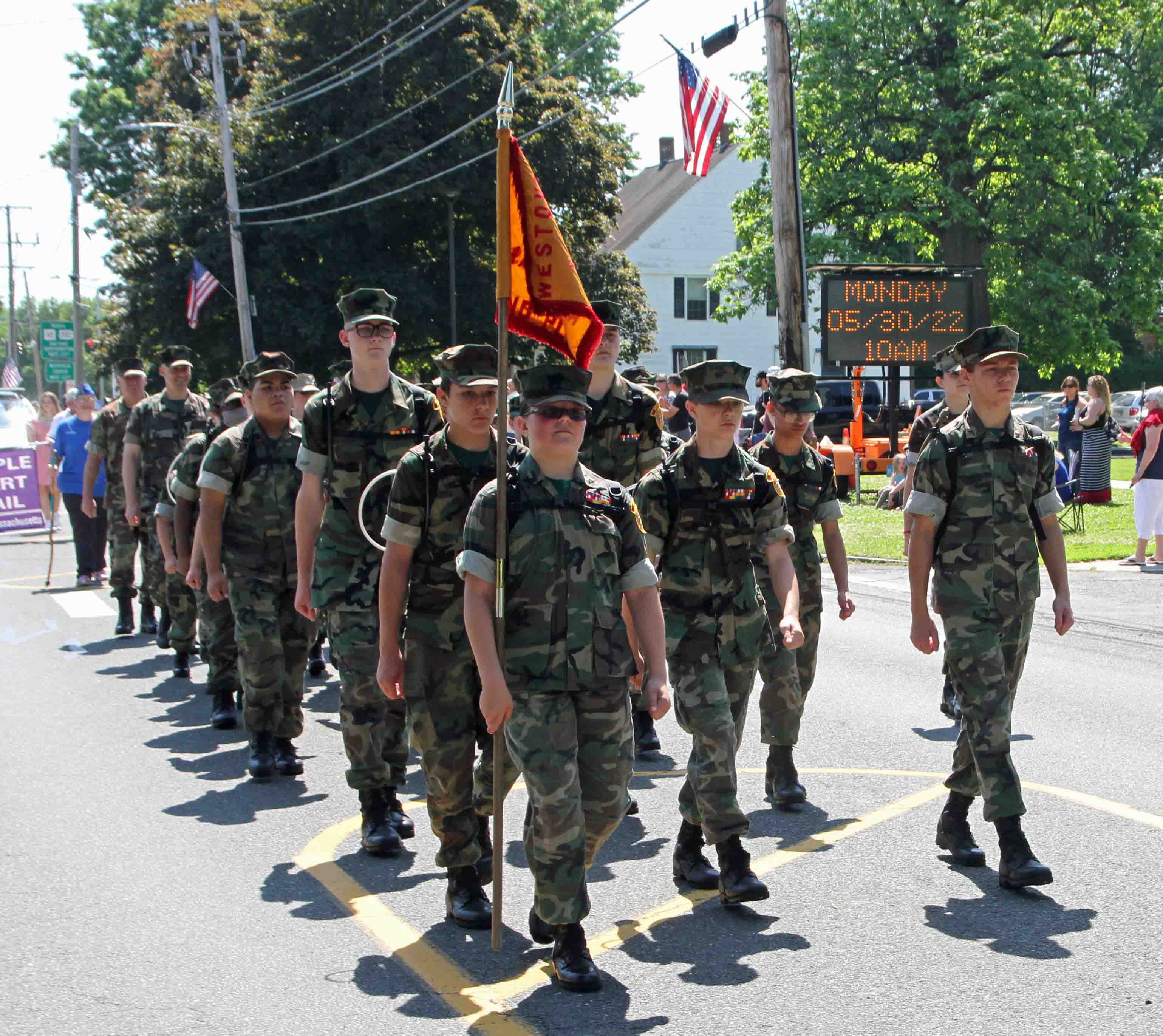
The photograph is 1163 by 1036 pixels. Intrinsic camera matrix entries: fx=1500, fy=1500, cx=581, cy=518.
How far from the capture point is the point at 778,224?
18000 millimetres

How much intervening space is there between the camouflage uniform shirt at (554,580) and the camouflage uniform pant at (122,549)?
852 cm

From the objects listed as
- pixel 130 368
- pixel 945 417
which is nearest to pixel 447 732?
pixel 945 417

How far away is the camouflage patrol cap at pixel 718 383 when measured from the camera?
5500 mm

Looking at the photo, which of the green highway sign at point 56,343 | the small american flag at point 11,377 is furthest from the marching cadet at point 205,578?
the small american flag at point 11,377

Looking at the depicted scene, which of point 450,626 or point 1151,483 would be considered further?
point 1151,483

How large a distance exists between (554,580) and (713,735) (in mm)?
1085

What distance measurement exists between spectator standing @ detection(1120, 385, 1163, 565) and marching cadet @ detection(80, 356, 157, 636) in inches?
390

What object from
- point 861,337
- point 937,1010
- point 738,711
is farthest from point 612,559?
point 861,337

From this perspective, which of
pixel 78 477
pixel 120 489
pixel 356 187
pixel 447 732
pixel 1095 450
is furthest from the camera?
pixel 356 187

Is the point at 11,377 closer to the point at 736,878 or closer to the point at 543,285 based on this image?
the point at 543,285

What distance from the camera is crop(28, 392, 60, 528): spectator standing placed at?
21.9 meters

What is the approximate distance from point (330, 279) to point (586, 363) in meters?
35.0

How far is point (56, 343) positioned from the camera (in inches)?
2010

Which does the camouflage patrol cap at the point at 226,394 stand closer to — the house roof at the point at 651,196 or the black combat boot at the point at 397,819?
the black combat boot at the point at 397,819
